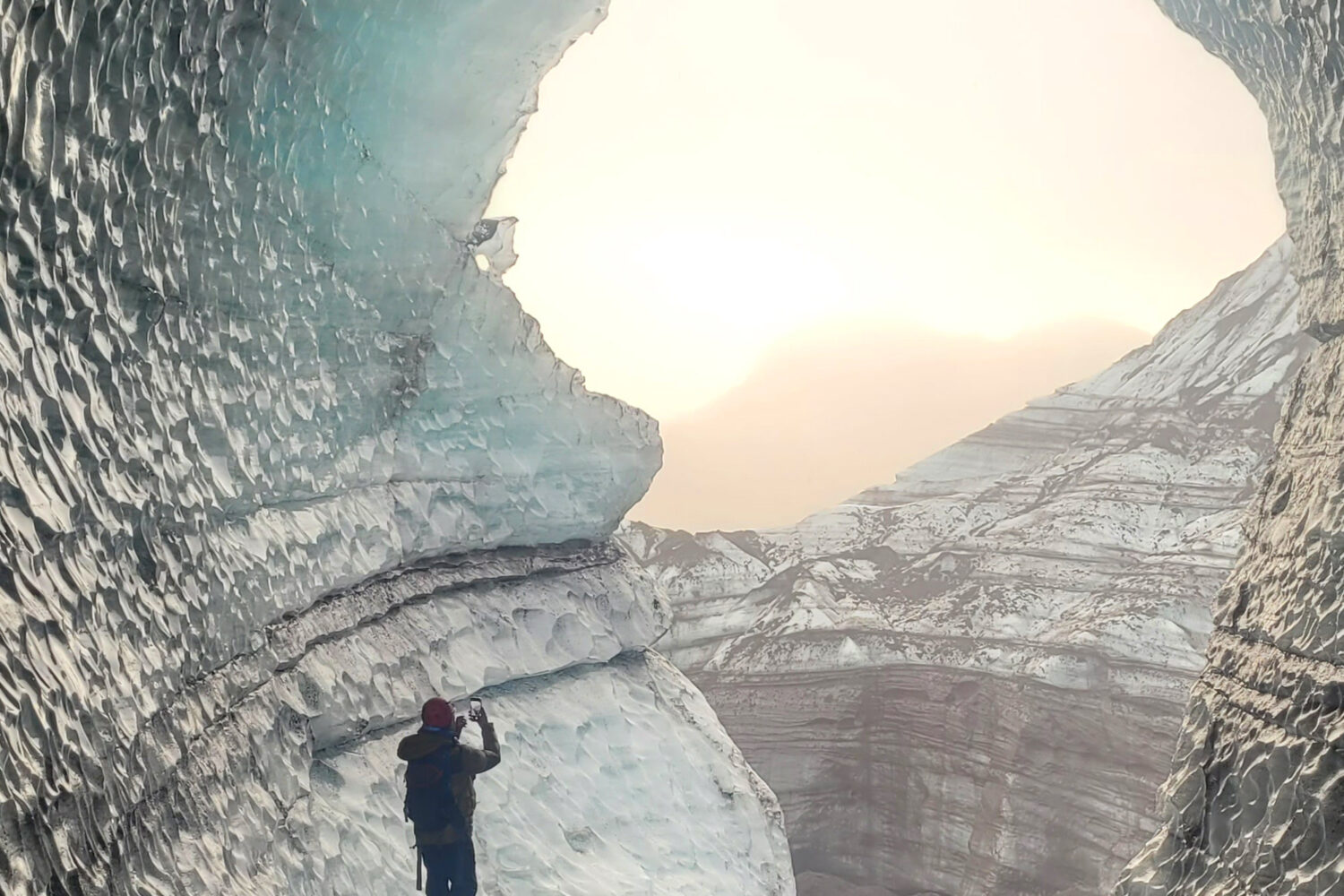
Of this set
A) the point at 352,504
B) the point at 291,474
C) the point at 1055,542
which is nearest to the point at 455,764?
the point at 291,474

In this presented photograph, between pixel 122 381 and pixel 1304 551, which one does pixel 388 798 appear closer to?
pixel 122 381

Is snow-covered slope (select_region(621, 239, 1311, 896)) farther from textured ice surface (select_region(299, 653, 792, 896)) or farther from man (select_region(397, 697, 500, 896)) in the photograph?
man (select_region(397, 697, 500, 896))

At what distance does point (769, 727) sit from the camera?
14.5 metres

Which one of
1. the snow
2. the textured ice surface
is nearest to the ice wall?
the textured ice surface

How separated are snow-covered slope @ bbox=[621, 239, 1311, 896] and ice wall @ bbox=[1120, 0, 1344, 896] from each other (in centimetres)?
954

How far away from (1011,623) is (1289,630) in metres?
11.5

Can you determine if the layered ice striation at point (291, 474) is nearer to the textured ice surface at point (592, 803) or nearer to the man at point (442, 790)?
Result: the textured ice surface at point (592, 803)

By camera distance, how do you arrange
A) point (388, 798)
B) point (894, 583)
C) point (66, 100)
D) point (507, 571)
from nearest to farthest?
point (66, 100), point (388, 798), point (507, 571), point (894, 583)

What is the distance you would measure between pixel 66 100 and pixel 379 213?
344 centimetres

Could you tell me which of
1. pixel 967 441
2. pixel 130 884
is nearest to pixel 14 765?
pixel 130 884

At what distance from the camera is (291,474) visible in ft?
17.1

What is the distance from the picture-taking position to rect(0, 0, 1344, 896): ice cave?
2.72 meters

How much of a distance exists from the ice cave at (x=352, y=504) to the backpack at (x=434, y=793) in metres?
0.53

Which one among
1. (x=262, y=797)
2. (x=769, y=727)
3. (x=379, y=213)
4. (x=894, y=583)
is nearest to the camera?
(x=262, y=797)
